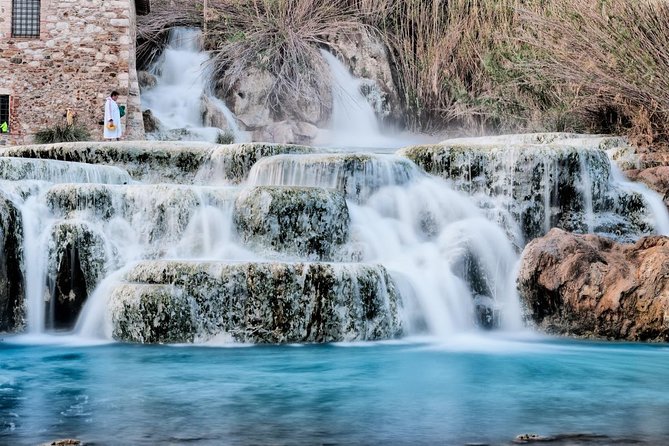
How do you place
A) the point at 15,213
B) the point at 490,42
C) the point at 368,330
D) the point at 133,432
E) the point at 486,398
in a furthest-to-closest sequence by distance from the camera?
the point at 490,42, the point at 15,213, the point at 368,330, the point at 486,398, the point at 133,432

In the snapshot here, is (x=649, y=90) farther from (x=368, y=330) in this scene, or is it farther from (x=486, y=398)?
(x=486, y=398)

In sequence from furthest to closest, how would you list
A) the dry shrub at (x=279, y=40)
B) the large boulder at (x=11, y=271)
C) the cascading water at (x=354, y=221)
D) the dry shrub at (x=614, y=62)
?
the dry shrub at (x=279, y=40) → the dry shrub at (x=614, y=62) → the cascading water at (x=354, y=221) → the large boulder at (x=11, y=271)

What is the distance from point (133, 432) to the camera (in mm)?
4516

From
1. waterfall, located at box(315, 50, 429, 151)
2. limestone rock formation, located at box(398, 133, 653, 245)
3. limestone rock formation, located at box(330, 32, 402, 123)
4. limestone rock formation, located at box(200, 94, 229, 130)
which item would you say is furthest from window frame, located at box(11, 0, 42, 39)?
limestone rock formation, located at box(398, 133, 653, 245)

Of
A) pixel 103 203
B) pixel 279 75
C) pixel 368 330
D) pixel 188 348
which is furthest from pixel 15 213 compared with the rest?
pixel 279 75

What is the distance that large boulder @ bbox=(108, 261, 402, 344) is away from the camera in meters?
7.87

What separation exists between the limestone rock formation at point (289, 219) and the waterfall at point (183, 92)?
25.4 feet

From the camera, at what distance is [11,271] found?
344 inches

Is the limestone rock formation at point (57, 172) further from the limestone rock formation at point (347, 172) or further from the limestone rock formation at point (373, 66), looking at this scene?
the limestone rock formation at point (373, 66)

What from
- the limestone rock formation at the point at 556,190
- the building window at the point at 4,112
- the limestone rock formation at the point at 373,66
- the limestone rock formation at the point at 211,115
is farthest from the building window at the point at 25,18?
the limestone rock formation at the point at 556,190

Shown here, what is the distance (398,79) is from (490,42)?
101 inches

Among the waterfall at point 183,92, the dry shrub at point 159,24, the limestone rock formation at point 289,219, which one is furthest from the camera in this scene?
the dry shrub at point 159,24

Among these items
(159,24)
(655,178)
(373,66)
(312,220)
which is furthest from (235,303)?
(159,24)

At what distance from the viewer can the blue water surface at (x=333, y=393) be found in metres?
4.55
